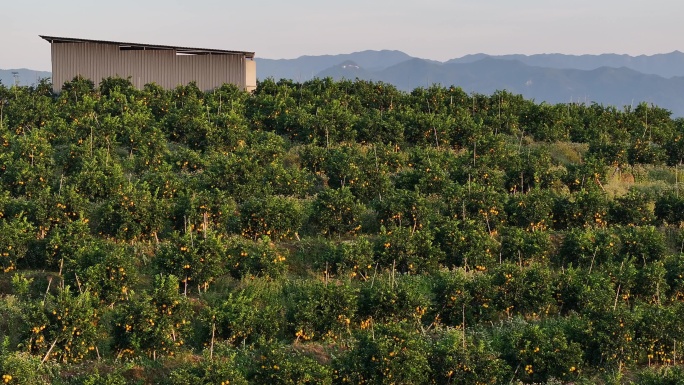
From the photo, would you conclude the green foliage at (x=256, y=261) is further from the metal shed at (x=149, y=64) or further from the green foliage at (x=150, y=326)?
the metal shed at (x=149, y=64)

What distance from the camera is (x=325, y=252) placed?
16797 mm

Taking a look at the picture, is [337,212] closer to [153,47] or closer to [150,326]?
[150,326]

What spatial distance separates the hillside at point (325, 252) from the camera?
41.4 ft

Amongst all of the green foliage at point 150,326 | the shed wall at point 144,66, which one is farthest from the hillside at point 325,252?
the shed wall at point 144,66

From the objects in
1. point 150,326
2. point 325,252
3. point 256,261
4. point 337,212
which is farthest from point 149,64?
point 150,326

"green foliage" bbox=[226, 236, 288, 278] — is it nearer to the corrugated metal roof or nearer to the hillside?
the hillside

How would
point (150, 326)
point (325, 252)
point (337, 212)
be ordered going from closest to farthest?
point (150, 326) < point (325, 252) < point (337, 212)

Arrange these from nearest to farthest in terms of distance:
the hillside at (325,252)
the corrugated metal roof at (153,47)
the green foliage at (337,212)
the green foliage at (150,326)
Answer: the hillside at (325,252) → the green foliage at (150,326) → the green foliage at (337,212) → the corrugated metal roof at (153,47)

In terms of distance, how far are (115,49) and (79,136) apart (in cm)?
1020

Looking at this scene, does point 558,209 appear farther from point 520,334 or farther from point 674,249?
point 520,334

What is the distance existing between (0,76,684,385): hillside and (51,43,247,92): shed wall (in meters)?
4.84

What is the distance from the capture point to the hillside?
41.4ft

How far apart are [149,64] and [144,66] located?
0.23 metres

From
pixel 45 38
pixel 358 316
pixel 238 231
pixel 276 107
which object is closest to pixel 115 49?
pixel 45 38
